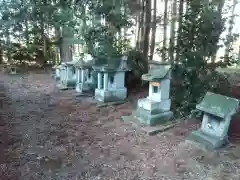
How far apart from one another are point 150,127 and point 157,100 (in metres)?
0.69

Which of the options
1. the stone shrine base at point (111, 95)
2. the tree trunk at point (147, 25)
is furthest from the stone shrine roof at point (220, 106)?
the tree trunk at point (147, 25)

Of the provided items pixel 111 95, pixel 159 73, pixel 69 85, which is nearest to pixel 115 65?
pixel 111 95

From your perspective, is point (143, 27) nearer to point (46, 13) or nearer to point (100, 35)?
point (100, 35)

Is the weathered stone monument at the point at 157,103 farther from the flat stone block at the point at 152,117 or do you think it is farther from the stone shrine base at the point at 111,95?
the stone shrine base at the point at 111,95

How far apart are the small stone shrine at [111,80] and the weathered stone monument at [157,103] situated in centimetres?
155

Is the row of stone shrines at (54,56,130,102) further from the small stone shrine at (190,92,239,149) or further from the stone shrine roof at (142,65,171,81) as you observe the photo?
the small stone shrine at (190,92,239,149)

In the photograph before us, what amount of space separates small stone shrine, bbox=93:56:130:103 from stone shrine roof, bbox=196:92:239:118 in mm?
3212

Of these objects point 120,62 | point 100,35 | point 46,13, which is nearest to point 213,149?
point 120,62

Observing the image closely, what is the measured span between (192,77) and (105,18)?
3.44 meters

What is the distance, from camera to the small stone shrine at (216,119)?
3914mm

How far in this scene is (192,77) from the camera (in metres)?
5.29

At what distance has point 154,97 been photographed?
5.40 metres

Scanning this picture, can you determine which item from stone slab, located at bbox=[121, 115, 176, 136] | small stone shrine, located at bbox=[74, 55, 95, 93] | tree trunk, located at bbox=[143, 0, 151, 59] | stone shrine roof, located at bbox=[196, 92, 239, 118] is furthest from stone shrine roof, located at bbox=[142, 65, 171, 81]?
tree trunk, located at bbox=[143, 0, 151, 59]

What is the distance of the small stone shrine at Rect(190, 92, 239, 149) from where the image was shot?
12.8 ft
